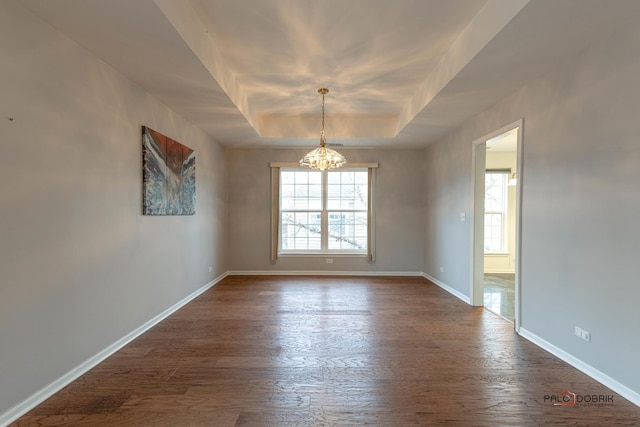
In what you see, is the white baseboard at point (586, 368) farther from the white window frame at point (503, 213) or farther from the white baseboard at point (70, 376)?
the white baseboard at point (70, 376)

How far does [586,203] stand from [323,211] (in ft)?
13.8

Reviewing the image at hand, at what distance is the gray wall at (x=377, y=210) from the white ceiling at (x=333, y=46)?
1656mm

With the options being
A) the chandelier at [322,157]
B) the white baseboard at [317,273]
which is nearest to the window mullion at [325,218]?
the white baseboard at [317,273]

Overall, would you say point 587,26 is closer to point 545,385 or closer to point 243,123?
point 545,385

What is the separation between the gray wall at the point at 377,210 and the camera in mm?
5828

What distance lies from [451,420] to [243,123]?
4.00 m

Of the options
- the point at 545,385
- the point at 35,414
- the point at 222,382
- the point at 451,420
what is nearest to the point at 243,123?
the point at 222,382

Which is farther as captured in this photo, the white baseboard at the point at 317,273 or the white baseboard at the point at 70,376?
the white baseboard at the point at 317,273

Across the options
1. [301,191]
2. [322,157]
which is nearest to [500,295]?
[322,157]

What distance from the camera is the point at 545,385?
2.14 metres

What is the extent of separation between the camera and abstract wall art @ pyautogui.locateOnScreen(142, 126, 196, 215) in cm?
311

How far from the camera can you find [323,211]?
6000 millimetres

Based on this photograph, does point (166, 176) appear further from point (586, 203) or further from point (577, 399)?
point (577, 399)

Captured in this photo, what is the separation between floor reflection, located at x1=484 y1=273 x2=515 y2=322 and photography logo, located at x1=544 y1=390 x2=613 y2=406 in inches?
57.5
